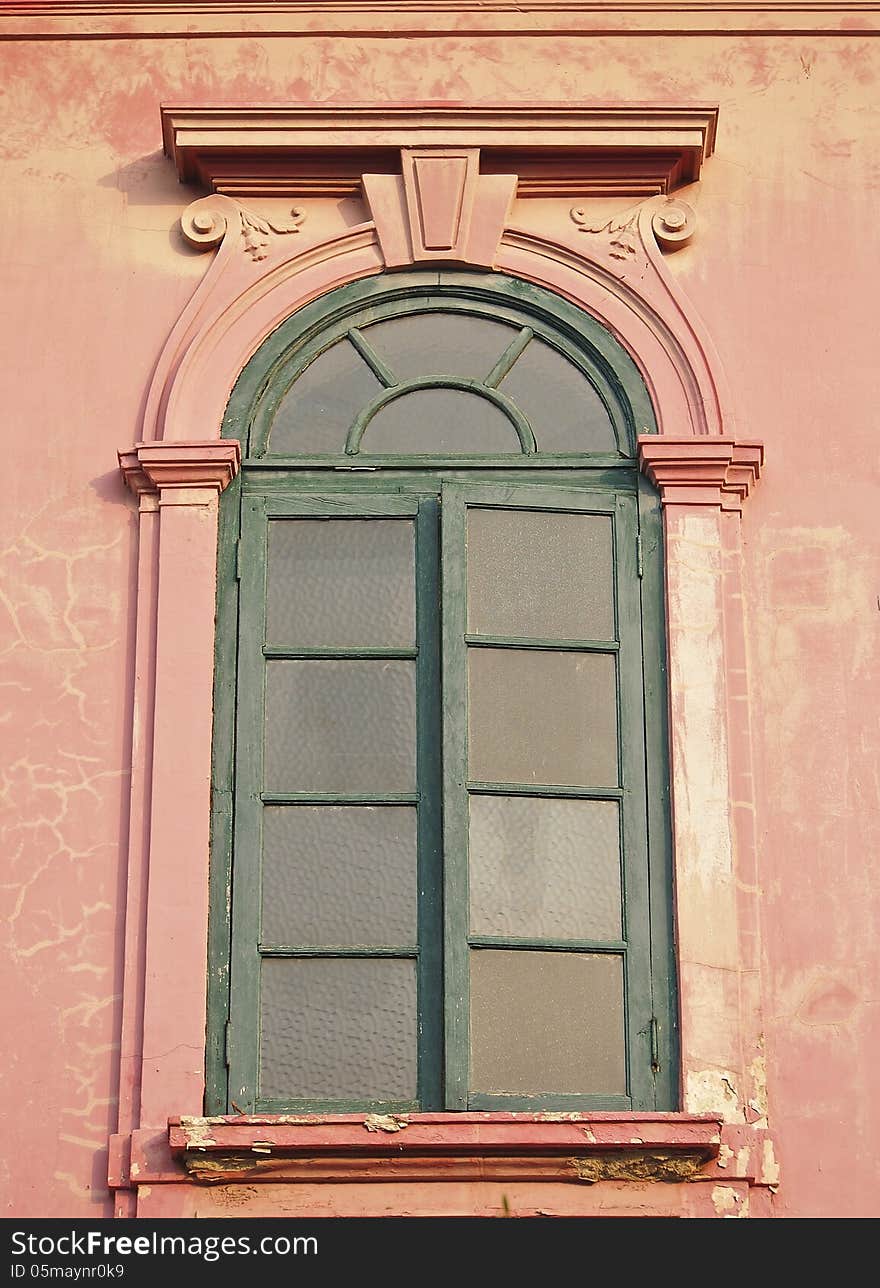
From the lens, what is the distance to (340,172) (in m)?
7.79

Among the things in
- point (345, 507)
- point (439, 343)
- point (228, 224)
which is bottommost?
point (345, 507)

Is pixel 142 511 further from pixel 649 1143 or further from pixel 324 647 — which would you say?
pixel 649 1143

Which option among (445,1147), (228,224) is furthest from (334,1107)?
(228,224)

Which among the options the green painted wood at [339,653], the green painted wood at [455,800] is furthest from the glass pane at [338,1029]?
the green painted wood at [339,653]

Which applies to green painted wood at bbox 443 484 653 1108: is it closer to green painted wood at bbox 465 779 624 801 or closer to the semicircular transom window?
green painted wood at bbox 465 779 624 801

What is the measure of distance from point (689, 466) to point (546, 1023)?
1670mm

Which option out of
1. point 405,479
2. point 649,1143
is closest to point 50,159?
point 405,479

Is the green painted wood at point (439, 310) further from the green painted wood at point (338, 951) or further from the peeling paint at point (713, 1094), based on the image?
the peeling paint at point (713, 1094)

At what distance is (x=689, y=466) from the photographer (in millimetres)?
7355

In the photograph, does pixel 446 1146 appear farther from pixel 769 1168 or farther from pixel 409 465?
pixel 409 465

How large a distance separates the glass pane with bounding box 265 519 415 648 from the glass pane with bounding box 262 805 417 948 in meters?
0.51

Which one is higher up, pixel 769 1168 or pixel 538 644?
pixel 538 644

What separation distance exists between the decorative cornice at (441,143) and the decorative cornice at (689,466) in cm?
91

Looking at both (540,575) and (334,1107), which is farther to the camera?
(540,575)
